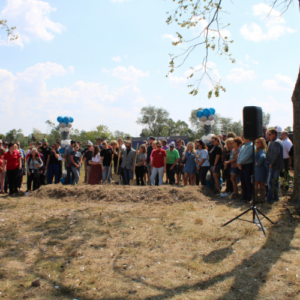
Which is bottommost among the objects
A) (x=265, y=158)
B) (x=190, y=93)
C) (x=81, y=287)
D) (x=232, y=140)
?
(x=81, y=287)

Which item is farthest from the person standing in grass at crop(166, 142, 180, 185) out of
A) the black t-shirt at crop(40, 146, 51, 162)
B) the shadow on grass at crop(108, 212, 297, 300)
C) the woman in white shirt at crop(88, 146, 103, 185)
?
the shadow on grass at crop(108, 212, 297, 300)

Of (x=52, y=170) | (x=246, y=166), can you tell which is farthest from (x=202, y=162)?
(x=52, y=170)

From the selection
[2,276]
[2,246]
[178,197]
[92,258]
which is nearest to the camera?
[2,276]

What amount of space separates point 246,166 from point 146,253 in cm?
435

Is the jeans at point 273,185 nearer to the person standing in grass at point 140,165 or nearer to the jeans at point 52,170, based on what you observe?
the person standing in grass at point 140,165

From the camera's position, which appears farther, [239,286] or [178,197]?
[178,197]

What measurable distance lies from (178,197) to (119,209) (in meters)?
1.95

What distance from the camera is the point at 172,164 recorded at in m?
11.5

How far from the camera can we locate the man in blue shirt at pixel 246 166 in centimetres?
766

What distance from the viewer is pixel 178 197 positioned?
28.2 feet

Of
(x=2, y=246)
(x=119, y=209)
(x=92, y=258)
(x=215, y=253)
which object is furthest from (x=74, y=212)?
(x=215, y=253)

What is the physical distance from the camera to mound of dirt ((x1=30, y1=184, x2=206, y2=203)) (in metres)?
8.59

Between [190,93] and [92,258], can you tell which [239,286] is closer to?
[92,258]

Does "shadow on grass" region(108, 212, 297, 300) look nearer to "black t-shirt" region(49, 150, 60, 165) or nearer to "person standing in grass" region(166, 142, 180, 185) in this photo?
"person standing in grass" region(166, 142, 180, 185)
